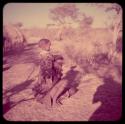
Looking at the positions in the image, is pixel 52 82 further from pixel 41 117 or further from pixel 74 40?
pixel 74 40

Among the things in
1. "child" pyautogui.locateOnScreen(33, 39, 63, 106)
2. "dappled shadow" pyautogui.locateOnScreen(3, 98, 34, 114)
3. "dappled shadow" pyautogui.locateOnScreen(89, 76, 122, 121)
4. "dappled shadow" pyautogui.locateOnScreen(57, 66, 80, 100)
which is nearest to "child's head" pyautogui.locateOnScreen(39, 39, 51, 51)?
"child" pyautogui.locateOnScreen(33, 39, 63, 106)

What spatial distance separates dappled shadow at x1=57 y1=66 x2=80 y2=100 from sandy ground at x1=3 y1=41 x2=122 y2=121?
10 cm

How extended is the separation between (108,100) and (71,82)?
110 cm

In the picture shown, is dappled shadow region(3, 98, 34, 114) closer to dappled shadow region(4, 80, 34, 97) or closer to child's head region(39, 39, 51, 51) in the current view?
dappled shadow region(4, 80, 34, 97)

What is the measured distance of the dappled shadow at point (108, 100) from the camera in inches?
209

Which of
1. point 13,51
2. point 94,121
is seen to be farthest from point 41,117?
point 13,51

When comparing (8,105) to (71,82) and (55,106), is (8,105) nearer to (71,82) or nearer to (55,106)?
(55,106)

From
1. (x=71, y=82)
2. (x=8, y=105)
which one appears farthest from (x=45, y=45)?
(x=8, y=105)

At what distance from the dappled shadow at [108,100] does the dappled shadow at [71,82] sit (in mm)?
549

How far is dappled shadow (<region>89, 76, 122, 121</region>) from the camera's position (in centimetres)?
531

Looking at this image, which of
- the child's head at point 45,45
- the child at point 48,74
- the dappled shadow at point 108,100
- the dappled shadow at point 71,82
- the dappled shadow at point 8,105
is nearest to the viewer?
the dappled shadow at point 108,100

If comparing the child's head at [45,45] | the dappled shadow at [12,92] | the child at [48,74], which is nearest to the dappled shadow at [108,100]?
the child at [48,74]

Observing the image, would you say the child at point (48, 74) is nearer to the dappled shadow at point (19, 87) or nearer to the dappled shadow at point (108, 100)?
the dappled shadow at point (19, 87)

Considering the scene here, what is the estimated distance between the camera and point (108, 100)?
19.2ft
